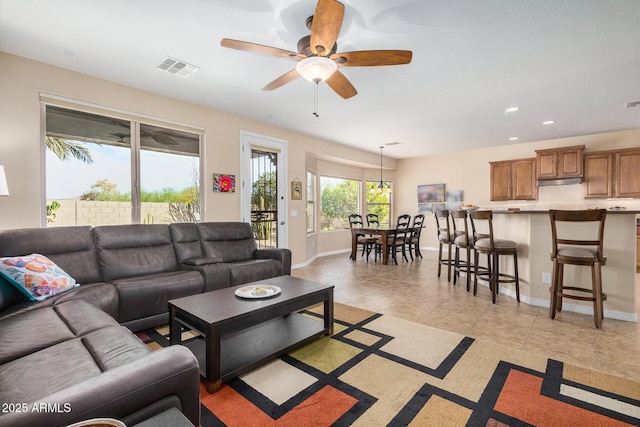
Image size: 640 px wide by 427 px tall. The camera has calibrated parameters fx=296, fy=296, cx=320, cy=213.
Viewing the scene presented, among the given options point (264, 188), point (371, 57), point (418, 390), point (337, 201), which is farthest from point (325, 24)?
point (337, 201)

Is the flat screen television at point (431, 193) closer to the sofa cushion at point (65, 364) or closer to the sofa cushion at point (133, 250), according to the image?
the sofa cushion at point (133, 250)

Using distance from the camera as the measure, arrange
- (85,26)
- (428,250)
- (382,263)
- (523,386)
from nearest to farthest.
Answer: (523,386)
(85,26)
(382,263)
(428,250)

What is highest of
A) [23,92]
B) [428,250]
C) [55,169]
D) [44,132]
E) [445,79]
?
[445,79]

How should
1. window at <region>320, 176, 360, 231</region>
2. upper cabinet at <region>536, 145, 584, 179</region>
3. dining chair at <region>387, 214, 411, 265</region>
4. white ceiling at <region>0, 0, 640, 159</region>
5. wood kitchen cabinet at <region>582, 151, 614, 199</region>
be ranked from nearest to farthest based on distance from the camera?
white ceiling at <region>0, 0, 640, 159</region> → wood kitchen cabinet at <region>582, 151, 614, 199</region> → upper cabinet at <region>536, 145, 584, 179</region> → dining chair at <region>387, 214, 411, 265</region> → window at <region>320, 176, 360, 231</region>

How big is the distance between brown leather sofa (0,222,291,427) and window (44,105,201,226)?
0.72 m

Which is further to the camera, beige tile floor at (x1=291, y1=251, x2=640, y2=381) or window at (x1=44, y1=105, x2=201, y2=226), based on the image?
window at (x1=44, y1=105, x2=201, y2=226)

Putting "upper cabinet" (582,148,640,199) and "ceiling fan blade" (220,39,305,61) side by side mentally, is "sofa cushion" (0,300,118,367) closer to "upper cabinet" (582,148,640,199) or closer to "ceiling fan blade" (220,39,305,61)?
"ceiling fan blade" (220,39,305,61)

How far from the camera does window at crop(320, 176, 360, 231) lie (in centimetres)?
771

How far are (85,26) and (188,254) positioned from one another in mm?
2363

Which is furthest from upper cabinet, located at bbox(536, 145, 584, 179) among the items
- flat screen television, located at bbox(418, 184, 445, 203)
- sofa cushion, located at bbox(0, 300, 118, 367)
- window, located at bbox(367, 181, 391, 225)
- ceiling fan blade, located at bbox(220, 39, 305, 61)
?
sofa cushion, located at bbox(0, 300, 118, 367)

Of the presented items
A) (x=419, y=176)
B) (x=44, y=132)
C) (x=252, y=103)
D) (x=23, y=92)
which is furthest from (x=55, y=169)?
(x=419, y=176)

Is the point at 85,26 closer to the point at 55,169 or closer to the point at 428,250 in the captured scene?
the point at 55,169

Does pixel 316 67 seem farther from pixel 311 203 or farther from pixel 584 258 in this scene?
pixel 311 203

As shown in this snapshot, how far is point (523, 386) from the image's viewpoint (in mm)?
1871
